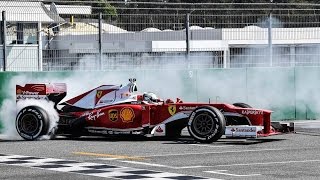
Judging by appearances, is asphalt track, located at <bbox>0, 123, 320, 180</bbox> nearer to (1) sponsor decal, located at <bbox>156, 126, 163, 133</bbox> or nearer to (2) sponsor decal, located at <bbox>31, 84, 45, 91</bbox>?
(1) sponsor decal, located at <bbox>156, 126, 163, 133</bbox>

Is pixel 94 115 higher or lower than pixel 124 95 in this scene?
lower

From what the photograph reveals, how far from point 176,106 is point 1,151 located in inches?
145

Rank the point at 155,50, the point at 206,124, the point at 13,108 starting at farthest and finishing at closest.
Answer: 1. the point at 155,50
2. the point at 13,108
3. the point at 206,124

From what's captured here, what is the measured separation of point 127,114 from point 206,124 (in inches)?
68.5

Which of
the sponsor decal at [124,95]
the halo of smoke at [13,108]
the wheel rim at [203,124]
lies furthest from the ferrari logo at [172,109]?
the halo of smoke at [13,108]

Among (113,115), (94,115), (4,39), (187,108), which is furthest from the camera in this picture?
(4,39)

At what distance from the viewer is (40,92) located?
62.4 feet

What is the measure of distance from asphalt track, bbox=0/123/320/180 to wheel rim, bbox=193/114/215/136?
267 millimetres

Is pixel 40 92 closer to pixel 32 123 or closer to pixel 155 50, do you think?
pixel 32 123

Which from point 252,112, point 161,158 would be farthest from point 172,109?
point 161,158

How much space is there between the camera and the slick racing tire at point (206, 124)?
17.2 m

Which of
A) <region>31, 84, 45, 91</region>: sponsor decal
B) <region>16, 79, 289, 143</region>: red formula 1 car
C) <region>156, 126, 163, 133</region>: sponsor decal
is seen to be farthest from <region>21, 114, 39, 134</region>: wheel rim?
<region>156, 126, 163, 133</region>: sponsor decal

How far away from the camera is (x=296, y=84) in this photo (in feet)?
77.3

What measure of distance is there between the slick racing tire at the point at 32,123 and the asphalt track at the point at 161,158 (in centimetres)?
36
